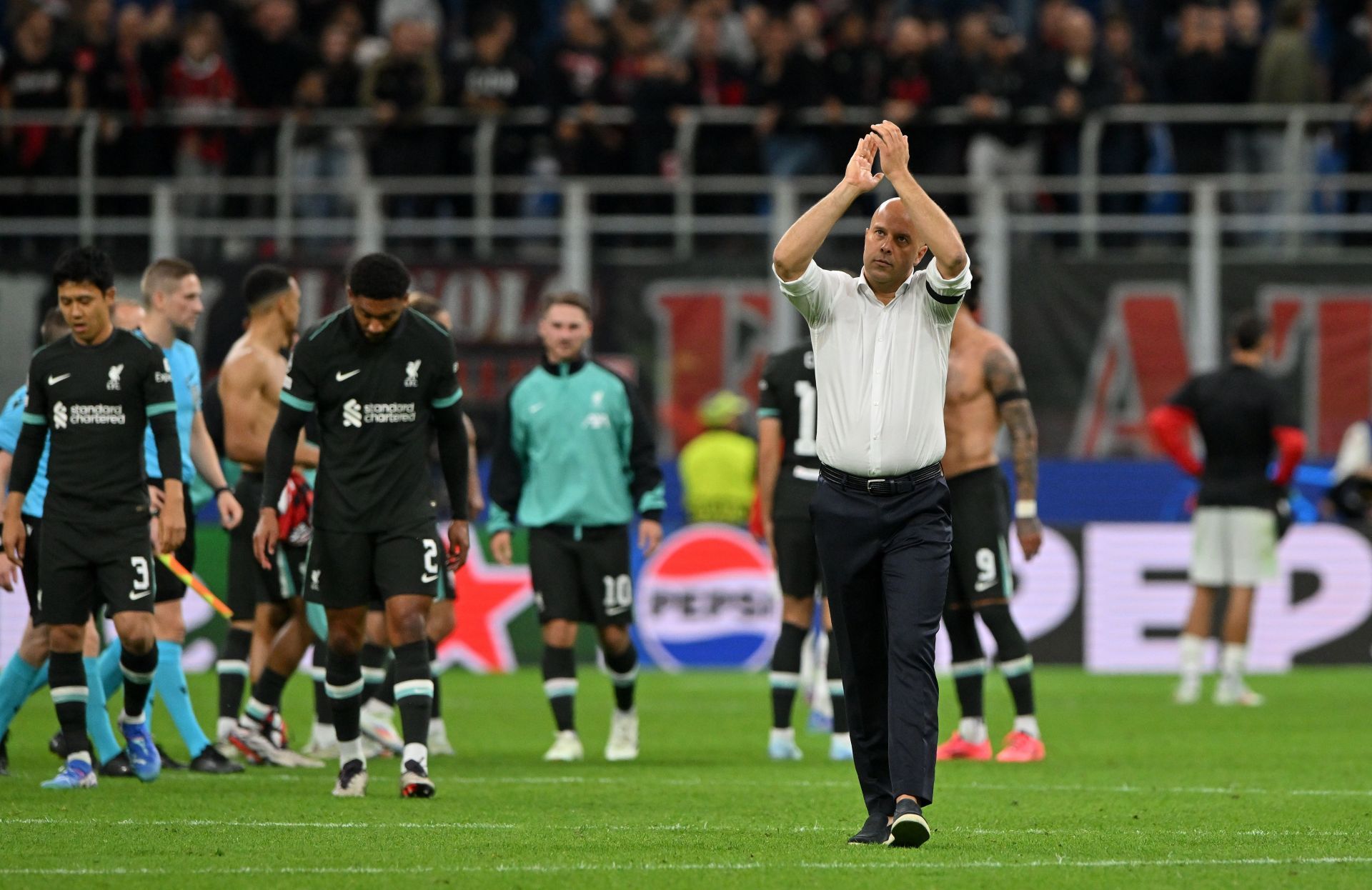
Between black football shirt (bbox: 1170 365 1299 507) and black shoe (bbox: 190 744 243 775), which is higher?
black football shirt (bbox: 1170 365 1299 507)

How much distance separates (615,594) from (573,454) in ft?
2.69

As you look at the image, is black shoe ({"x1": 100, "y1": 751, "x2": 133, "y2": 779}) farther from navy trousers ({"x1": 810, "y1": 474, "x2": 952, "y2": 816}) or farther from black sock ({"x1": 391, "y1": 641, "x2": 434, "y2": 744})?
navy trousers ({"x1": 810, "y1": 474, "x2": 952, "y2": 816})

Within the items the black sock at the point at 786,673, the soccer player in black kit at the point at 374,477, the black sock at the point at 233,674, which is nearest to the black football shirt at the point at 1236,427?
the black sock at the point at 786,673

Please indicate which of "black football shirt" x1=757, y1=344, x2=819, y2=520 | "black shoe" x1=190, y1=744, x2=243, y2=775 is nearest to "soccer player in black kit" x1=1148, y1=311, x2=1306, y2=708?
"black football shirt" x1=757, y1=344, x2=819, y2=520

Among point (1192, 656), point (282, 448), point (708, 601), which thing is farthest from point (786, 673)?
point (708, 601)

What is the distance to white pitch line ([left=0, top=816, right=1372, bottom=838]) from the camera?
804cm

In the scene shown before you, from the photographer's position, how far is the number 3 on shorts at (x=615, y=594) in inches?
460

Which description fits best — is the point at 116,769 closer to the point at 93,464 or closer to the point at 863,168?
the point at 93,464

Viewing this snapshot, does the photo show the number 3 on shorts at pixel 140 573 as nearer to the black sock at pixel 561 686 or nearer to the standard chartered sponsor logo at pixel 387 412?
the standard chartered sponsor logo at pixel 387 412

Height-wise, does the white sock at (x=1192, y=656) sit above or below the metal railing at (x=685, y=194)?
below

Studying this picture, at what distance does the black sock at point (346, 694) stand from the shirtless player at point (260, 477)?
5.63 ft

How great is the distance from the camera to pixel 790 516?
37.8 ft

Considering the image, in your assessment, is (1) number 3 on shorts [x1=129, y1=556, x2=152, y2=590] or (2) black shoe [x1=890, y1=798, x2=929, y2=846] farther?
(1) number 3 on shorts [x1=129, y1=556, x2=152, y2=590]

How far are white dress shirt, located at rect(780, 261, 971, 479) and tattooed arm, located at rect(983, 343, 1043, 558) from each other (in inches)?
146
